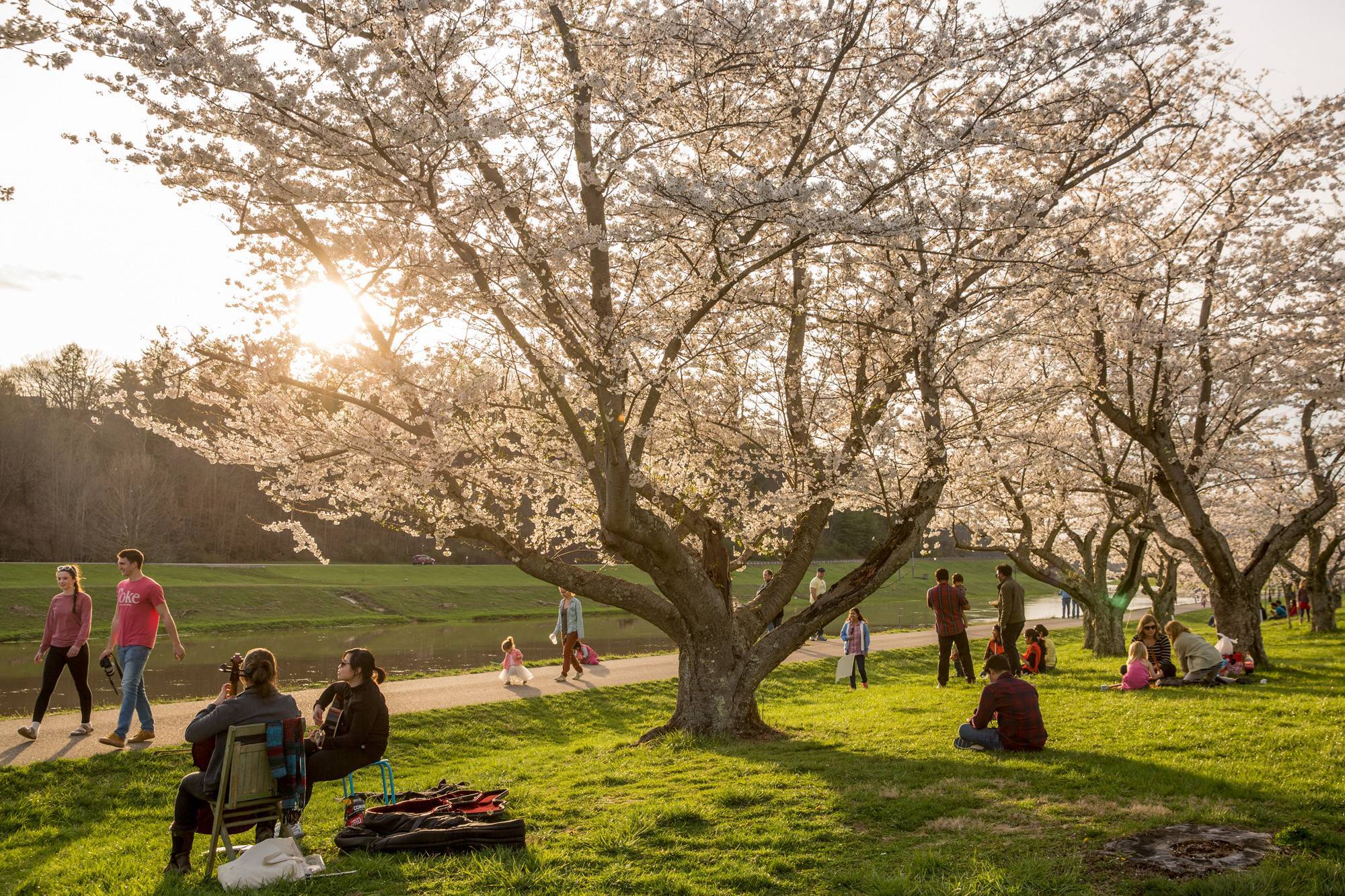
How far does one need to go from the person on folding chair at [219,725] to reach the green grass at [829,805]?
0.33 m

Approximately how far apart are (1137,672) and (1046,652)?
3.88m

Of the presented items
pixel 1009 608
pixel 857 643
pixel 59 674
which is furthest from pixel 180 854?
pixel 857 643

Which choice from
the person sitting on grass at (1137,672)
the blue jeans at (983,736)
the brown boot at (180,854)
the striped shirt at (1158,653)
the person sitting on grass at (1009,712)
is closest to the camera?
the brown boot at (180,854)

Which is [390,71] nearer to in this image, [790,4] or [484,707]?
[790,4]

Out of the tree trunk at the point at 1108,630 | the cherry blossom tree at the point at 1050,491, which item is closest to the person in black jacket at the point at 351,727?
the cherry blossom tree at the point at 1050,491

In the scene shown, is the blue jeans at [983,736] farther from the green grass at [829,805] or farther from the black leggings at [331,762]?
the black leggings at [331,762]

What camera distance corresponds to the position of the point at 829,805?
703 cm

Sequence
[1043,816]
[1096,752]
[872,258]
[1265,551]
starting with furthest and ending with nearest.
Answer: [1265,551] < [872,258] < [1096,752] < [1043,816]

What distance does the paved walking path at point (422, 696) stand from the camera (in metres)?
9.62

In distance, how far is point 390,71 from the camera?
22.6 ft

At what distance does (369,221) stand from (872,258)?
5.22m

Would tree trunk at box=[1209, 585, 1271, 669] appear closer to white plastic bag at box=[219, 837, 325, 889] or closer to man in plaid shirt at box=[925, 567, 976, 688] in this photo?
man in plaid shirt at box=[925, 567, 976, 688]

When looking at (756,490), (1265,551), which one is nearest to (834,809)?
(756,490)

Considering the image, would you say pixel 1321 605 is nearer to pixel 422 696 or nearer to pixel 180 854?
pixel 422 696
